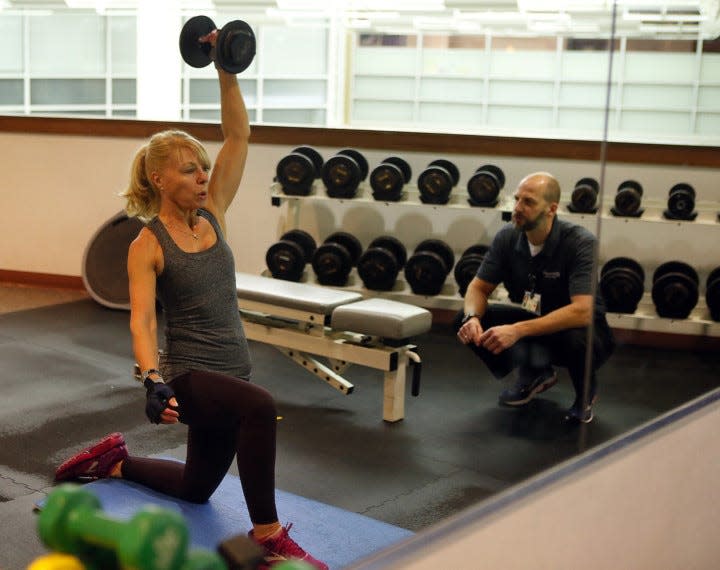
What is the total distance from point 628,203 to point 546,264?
1451 millimetres

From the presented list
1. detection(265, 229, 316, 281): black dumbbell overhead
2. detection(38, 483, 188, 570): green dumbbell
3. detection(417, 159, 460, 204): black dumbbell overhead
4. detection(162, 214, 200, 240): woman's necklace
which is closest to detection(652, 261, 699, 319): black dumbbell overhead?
detection(417, 159, 460, 204): black dumbbell overhead

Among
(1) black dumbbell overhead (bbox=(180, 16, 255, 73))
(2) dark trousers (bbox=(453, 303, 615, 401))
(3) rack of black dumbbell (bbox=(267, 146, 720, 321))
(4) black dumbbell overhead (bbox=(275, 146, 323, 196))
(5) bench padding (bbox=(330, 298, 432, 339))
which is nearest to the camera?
(1) black dumbbell overhead (bbox=(180, 16, 255, 73))

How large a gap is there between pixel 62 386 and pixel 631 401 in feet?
7.38

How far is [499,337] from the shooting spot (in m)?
3.49

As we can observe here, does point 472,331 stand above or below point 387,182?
below

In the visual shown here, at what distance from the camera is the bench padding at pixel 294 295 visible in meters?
3.68

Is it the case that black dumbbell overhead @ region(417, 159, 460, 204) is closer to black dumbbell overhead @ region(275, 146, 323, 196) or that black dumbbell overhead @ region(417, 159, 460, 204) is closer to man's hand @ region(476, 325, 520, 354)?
black dumbbell overhead @ region(275, 146, 323, 196)

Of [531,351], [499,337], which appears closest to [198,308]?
[499,337]

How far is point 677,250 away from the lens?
4742 mm

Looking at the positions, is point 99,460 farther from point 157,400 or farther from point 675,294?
point 675,294

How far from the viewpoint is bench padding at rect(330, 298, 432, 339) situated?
3.47 metres

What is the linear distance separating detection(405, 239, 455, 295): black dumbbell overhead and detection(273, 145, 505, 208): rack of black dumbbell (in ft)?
1.02

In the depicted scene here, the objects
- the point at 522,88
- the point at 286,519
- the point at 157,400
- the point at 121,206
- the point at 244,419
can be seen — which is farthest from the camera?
the point at 522,88

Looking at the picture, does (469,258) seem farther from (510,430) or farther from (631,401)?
(631,401)
